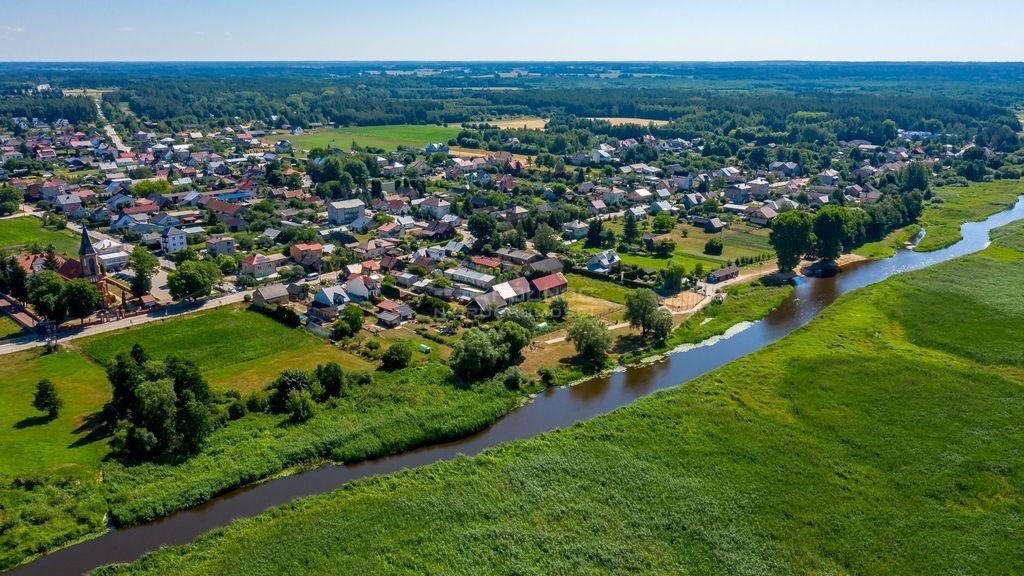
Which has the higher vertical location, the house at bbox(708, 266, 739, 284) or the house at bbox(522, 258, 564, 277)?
the house at bbox(522, 258, 564, 277)

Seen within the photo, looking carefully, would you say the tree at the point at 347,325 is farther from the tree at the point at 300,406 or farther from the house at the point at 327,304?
the tree at the point at 300,406

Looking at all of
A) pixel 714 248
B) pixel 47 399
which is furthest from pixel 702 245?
pixel 47 399

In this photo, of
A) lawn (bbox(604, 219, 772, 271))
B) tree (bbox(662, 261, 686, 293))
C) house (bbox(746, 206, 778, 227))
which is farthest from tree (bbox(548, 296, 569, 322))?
house (bbox(746, 206, 778, 227))

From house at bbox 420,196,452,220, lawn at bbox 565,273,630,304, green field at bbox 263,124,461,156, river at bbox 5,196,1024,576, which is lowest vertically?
river at bbox 5,196,1024,576

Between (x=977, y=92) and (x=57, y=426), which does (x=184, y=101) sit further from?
(x=977, y=92)

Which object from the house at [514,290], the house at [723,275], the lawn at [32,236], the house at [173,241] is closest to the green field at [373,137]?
the lawn at [32,236]

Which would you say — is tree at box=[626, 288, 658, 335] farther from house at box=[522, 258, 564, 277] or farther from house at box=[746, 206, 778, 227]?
house at box=[746, 206, 778, 227]

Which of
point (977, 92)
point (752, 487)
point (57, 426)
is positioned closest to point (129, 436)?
point (57, 426)
